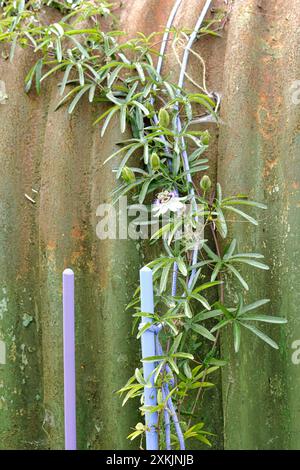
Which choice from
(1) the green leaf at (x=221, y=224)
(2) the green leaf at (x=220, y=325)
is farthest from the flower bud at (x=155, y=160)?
(2) the green leaf at (x=220, y=325)

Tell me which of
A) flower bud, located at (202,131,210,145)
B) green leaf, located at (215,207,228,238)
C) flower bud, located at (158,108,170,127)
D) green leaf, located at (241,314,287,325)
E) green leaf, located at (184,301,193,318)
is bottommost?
green leaf, located at (241,314,287,325)

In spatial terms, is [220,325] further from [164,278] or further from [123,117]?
[123,117]

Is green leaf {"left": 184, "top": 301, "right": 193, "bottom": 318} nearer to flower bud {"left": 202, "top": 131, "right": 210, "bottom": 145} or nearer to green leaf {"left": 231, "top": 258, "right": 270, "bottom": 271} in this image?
green leaf {"left": 231, "top": 258, "right": 270, "bottom": 271}

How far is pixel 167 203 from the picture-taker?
4.33 feet

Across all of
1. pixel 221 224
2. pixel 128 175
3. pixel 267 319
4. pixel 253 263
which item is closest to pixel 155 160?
pixel 128 175

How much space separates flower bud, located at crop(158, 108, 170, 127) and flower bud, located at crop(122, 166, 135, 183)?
0.43 ft

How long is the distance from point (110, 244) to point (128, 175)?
0.18 m

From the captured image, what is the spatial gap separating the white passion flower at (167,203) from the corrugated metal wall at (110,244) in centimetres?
13

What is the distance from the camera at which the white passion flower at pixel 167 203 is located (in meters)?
1.30

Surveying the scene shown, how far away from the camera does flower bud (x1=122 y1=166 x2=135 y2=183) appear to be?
53.5 inches

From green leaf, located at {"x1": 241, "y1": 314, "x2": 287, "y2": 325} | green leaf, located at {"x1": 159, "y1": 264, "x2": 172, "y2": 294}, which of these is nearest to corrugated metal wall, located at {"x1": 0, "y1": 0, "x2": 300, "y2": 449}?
green leaf, located at {"x1": 241, "y1": 314, "x2": 287, "y2": 325}

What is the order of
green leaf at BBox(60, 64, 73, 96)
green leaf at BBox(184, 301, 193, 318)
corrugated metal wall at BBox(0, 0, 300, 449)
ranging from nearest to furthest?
green leaf at BBox(184, 301, 193, 318) < corrugated metal wall at BBox(0, 0, 300, 449) < green leaf at BBox(60, 64, 73, 96)

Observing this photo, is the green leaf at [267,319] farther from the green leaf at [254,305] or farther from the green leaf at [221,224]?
the green leaf at [221,224]

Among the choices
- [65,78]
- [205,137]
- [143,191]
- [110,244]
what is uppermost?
[65,78]
